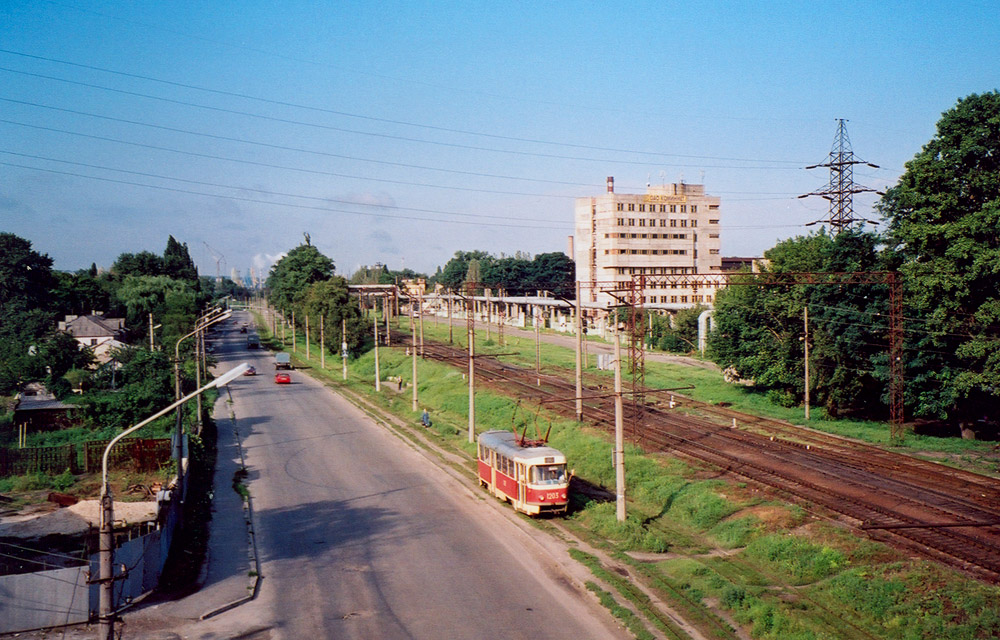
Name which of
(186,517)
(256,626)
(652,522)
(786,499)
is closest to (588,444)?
(652,522)

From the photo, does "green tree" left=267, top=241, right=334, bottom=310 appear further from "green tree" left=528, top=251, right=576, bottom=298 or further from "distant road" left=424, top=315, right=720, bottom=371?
"green tree" left=528, top=251, right=576, bottom=298

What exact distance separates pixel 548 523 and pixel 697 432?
527 inches

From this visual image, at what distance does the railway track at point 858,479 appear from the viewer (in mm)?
19000

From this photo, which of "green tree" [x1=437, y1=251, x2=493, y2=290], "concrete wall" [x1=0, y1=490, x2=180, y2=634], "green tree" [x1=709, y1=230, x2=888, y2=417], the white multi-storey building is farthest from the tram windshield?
"green tree" [x1=437, y1=251, x2=493, y2=290]

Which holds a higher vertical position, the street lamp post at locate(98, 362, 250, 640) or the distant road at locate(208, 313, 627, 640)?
the street lamp post at locate(98, 362, 250, 640)

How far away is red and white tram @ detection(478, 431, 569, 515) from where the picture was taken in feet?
78.2

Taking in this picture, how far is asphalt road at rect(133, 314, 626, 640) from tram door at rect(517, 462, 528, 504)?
0.90m

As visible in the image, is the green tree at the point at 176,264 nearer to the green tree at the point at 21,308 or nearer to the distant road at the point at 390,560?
the green tree at the point at 21,308

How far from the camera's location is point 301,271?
98312 millimetres

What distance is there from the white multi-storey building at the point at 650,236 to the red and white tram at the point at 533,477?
7374cm

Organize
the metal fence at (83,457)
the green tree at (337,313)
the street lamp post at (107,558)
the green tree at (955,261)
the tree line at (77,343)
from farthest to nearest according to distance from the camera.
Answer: the green tree at (337,313) → the tree line at (77,343) → the metal fence at (83,457) → the green tree at (955,261) → the street lamp post at (107,558)

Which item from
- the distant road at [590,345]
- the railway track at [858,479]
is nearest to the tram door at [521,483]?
the railway track at [858,479]

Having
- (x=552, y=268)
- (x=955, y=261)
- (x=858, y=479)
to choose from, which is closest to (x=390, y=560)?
(x=858, y=479)

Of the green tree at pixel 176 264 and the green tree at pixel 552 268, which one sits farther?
the green tree at pixel 552 268
